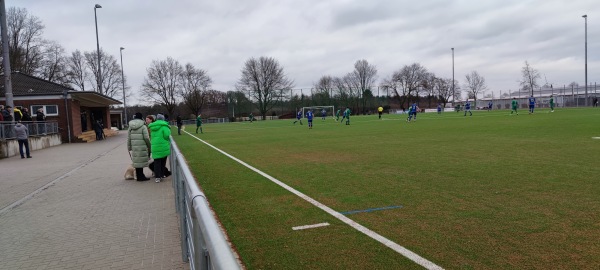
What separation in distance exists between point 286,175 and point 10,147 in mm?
15878

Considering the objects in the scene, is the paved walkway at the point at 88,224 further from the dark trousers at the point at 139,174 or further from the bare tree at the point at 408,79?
the bare tree at the point at 408,79

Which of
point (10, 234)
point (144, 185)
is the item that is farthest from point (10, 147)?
point (10, 234)

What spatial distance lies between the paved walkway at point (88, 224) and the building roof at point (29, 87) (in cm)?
2097

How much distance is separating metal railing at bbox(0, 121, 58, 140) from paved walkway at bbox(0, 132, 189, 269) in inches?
348

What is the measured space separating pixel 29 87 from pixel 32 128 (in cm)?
1129

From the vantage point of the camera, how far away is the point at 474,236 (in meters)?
4.43

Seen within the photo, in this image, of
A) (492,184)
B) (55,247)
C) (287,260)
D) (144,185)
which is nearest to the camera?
(287,260)

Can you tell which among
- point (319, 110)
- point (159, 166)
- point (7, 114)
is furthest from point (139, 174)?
point (319, 110)

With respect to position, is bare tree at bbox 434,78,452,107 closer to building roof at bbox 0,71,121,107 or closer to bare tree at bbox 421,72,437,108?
bare tree at bbox 421,72,437,108

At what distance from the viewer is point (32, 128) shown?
21.3 m

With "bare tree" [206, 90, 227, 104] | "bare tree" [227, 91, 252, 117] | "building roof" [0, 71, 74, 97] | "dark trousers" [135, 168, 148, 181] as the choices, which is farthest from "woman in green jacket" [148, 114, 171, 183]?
"bare tree" [206, 90, 227, 104]

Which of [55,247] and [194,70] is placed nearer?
[55,247]

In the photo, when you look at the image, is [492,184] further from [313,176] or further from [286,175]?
[286,175]

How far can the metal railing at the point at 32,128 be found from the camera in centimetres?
1785
